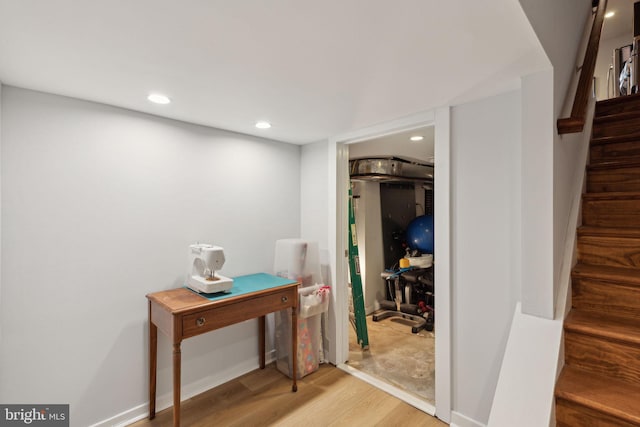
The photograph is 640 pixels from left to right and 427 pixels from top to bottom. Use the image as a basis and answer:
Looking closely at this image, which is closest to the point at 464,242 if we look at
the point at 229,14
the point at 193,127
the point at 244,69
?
the point at 244,69

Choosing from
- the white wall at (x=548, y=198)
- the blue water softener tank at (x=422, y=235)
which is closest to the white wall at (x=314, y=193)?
the white wall at (x=548, y=198)

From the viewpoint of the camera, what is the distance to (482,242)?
1.82m

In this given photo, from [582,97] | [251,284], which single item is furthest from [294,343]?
[582,97]

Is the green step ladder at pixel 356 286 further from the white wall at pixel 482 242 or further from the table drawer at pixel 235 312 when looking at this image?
the white wall at pixel 482 242

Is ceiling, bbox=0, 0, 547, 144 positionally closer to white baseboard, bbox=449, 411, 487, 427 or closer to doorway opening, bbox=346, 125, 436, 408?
doorway opening, bbox=346, 125, 436, 408

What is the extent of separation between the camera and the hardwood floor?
1.96m

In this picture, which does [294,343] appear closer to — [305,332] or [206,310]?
[305,332]

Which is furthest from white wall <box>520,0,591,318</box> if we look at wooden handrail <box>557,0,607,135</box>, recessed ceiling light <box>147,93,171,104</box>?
recessed ceiling light <box>147,93,171,104</box>

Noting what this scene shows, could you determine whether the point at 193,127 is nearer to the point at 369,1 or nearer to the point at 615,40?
the point at 369,1

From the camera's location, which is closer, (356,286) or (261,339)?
(261,339)

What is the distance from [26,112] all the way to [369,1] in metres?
1.92

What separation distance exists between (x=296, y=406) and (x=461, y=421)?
109 centimetres

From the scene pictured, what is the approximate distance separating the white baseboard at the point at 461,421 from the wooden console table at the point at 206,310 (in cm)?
112

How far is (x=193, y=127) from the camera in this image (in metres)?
2.30
